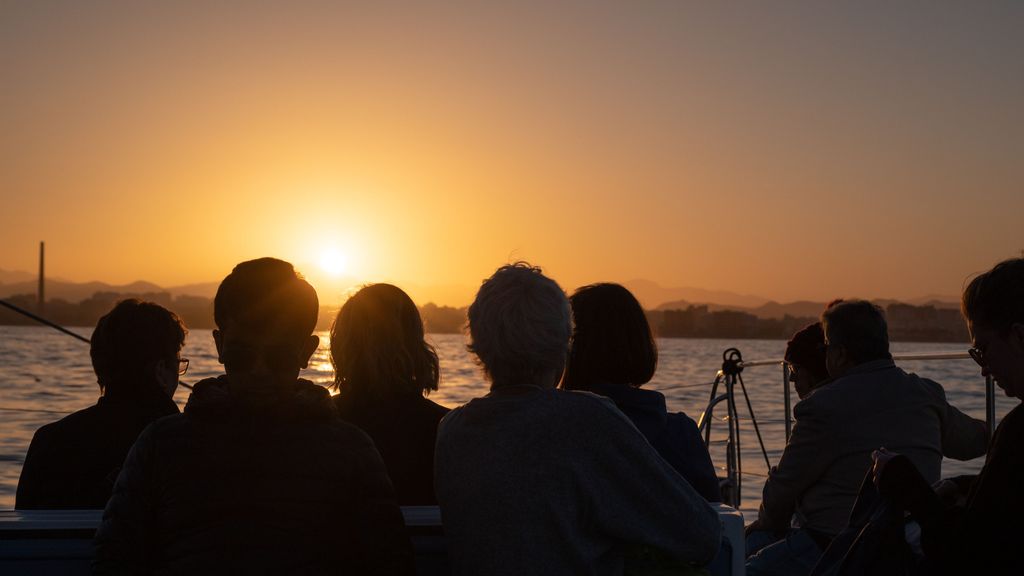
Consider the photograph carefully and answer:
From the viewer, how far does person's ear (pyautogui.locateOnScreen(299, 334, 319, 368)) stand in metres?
1.88

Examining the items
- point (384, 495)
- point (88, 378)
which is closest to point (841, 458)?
point (384, 495)

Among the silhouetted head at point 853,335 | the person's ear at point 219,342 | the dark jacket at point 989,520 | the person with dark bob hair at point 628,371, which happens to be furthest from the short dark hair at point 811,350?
the person's ear at point 219,342

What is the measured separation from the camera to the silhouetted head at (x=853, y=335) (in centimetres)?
306

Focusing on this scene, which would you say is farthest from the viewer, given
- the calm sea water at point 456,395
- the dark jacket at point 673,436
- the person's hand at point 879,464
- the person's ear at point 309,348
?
the calm sea water at point 456,395

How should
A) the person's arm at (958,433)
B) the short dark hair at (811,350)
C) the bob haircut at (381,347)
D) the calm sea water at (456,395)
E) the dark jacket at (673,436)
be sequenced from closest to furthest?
the dark jacket at (673,436), the bob haircut at (381,347), the person's arm at (958,433), the short dark hair at (811,350), the calm sea water at (456,395)

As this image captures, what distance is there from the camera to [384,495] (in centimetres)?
185

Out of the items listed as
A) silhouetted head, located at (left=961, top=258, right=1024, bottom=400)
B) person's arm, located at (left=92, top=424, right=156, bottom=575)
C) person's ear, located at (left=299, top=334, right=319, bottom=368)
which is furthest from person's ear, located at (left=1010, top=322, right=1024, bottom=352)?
person's arm, located at (left=92, top=424, right=156, bottom=575)

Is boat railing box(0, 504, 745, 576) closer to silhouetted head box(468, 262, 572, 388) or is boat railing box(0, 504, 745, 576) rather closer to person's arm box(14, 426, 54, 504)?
silhouetted head box(468, 262, 572, 388)

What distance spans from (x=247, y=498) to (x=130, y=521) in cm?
20

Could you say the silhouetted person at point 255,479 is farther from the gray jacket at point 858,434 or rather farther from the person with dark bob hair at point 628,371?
the gray jacket at point 858,434

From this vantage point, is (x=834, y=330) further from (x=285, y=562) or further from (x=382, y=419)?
(x=285, y=562)

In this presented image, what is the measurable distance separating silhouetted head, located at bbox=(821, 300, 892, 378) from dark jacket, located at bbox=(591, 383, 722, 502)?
0.89m

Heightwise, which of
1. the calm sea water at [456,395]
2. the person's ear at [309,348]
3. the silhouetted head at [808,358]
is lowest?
the calm sea water at [456,395]

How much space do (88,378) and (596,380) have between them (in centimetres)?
2299
